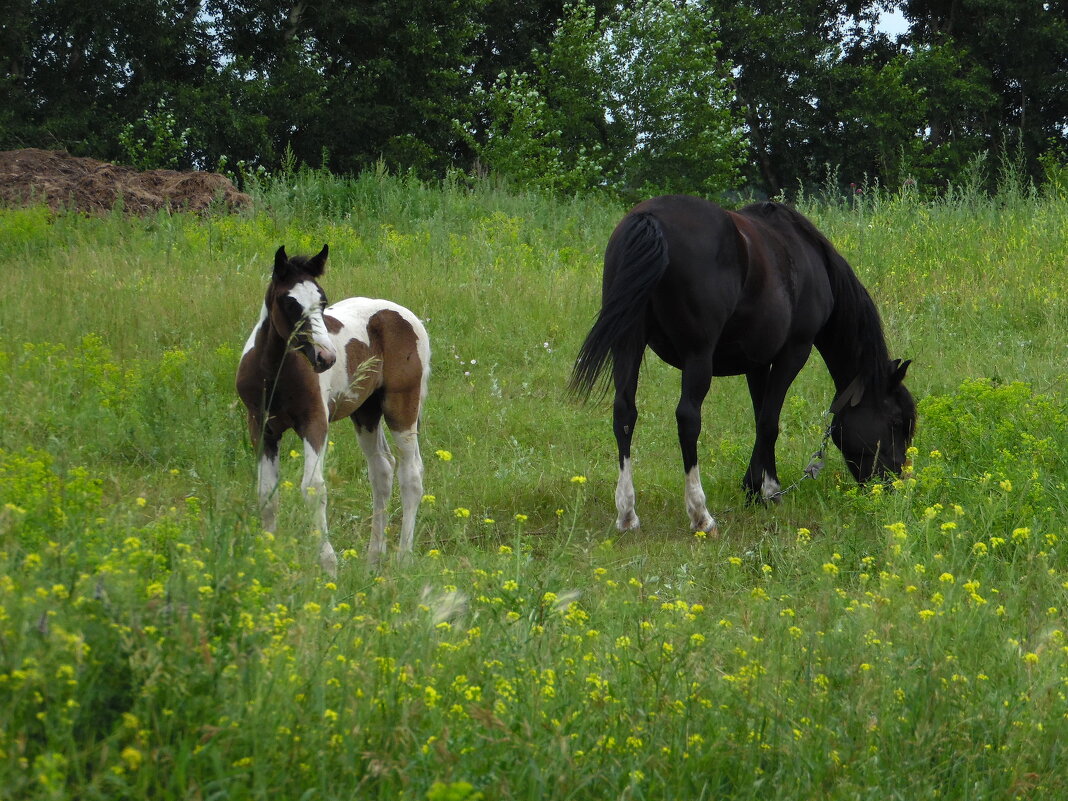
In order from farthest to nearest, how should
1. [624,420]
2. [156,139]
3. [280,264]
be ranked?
1. [156,139]
2. [624,420]
3. [280,264]

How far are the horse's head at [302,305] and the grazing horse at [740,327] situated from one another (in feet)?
5.82

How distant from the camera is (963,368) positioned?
10164 mm

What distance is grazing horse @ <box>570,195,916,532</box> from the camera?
675 cm

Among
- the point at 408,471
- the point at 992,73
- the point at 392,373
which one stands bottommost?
the point at 408,471

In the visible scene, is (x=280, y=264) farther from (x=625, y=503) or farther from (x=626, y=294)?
(x=625, y=503)

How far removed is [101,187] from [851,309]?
1062 centimetres

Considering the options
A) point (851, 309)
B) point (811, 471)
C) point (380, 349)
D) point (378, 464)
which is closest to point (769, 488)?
point (811, 471)

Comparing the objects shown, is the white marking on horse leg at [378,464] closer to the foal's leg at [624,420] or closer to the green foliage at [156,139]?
the foal's leg at [624,420]

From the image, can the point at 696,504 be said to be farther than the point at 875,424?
No

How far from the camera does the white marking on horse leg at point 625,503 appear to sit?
6941mm

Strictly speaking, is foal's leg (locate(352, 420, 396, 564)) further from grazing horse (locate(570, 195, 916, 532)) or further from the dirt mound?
the dirt mound

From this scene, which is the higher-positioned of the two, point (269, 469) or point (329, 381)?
point (329, 381)

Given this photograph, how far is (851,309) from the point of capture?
7.91 meters

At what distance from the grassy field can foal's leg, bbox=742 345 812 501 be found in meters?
0.25
